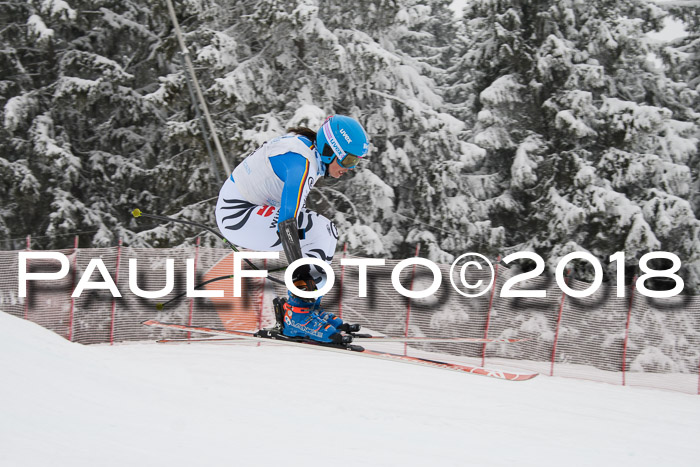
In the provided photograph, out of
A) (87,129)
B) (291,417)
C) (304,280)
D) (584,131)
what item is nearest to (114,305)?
(304,280)

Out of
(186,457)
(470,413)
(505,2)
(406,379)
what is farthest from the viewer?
(505,2)

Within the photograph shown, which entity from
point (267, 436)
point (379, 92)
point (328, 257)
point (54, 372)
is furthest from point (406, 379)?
point (379, 92)

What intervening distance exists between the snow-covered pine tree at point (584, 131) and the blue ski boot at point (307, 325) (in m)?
9.11

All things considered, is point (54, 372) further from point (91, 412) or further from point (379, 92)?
point (379, 92)

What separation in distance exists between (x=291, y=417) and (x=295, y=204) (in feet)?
4.78

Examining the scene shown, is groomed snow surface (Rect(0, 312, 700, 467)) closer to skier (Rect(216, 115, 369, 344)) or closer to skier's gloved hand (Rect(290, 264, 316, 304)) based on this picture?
skier (Rect(216, 115, 369, 344))

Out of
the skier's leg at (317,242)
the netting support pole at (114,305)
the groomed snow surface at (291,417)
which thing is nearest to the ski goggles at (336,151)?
the skier's leg at (317,242)

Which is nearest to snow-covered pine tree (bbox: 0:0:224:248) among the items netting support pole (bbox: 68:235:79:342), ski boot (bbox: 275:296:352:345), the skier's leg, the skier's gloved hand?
netting support pole (bbox: 68:235:79:342)

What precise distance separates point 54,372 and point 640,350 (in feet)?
26.3

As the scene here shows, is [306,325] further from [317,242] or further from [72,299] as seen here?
[72,299]

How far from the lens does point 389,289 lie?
9859 millimetres

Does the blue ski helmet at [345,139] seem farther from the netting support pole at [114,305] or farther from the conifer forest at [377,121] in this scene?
the conifer forest at [377,121]

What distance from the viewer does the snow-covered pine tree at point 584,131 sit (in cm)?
1285

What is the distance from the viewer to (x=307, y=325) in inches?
187
